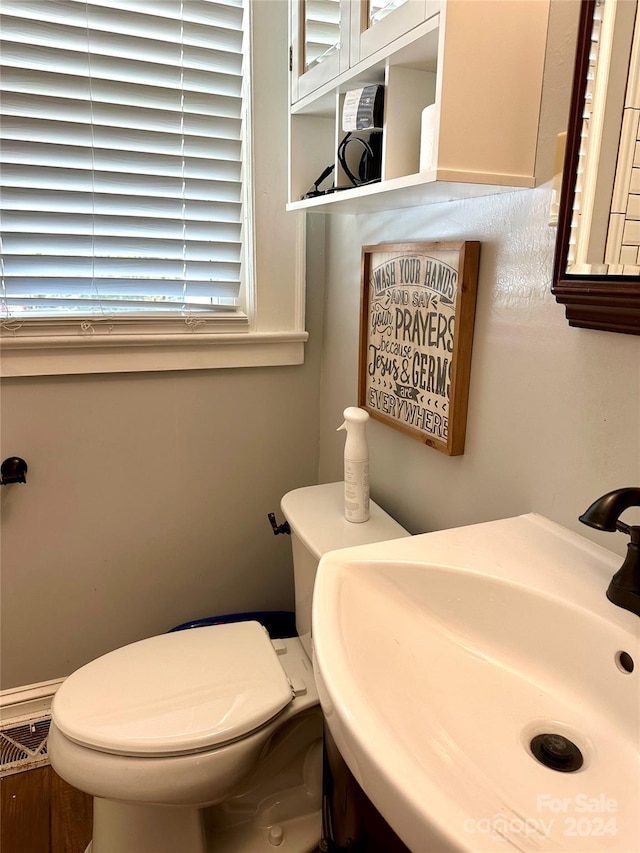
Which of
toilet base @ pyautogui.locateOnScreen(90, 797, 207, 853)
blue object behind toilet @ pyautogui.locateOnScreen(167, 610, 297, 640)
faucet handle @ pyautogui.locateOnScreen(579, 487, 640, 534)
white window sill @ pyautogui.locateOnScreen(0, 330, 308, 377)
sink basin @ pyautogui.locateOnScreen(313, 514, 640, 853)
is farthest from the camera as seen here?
blue object behind toilet @ pyautogui.locateOnScreen(167, 610, 297, 640)

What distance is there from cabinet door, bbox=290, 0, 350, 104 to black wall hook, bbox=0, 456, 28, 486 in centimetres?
105

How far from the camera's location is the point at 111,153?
4.51 ft

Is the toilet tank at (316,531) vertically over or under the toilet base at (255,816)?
over

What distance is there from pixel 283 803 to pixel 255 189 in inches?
57.2

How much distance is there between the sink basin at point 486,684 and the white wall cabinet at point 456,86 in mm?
530

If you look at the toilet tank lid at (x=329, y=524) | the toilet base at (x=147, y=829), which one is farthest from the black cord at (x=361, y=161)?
the toilet base at (x=147, y=829)

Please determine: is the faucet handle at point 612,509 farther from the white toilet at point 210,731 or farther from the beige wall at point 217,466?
the white toilet at point 210,731

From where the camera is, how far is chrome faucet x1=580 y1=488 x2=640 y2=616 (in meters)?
0.63

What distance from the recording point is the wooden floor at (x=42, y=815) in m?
1.31

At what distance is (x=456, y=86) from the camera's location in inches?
32.2

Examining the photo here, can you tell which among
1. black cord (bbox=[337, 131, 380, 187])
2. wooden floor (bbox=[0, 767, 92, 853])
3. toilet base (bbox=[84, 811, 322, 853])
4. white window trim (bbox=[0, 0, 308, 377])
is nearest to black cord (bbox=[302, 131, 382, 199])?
black cord (bbox=[337, 131, 380, 187])

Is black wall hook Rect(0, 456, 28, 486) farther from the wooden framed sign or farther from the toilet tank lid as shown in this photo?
the wooden framed sign

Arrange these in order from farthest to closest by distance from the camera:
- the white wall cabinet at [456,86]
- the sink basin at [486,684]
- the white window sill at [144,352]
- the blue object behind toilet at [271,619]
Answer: the blue object behind toilet at [271,619]
the white window sill at [144,352]
the white wall cabinet at [456,86]
the sink basin at [486,684]

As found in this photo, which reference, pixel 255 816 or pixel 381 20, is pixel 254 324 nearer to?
pixel 381 20
